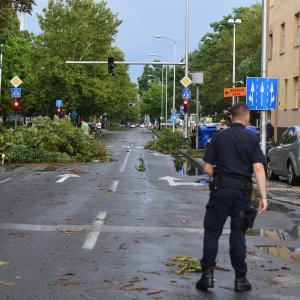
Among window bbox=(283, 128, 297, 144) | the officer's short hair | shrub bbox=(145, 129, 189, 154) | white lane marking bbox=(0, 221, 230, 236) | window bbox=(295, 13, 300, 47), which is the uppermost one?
window bbox=(295, 13, 300, 47)

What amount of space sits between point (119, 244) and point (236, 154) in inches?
110

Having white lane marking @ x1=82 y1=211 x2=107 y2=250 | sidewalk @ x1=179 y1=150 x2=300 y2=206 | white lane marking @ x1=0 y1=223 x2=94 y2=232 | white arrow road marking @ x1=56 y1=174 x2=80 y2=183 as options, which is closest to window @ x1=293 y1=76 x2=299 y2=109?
A: sidewalk @ x1=179 y1=150 x2=300 y2=206

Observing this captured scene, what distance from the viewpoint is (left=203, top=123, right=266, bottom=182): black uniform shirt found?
18.5 feet

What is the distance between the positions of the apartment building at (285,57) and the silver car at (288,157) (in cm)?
1393

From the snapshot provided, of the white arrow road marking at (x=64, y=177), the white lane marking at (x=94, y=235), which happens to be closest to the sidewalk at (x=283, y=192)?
the white lane marking at (x=94, y=235)

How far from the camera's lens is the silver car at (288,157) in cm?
1545

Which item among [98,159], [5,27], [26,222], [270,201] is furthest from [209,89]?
[26,222]

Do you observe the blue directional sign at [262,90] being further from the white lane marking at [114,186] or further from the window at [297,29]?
the window at [297,29]

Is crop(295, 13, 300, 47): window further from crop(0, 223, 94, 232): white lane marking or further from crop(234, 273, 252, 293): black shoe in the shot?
crop(234, 273, 252, 293): black shoe

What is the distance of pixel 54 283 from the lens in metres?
→ 5.79

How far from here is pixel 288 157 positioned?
16.0 metres

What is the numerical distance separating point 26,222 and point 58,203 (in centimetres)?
245

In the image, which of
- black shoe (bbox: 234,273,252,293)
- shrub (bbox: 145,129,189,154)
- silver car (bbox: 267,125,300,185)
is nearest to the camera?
black shoe (bbox: 234,273,252,293)

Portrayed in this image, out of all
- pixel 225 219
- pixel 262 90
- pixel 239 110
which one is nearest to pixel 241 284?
pixel 225 219
